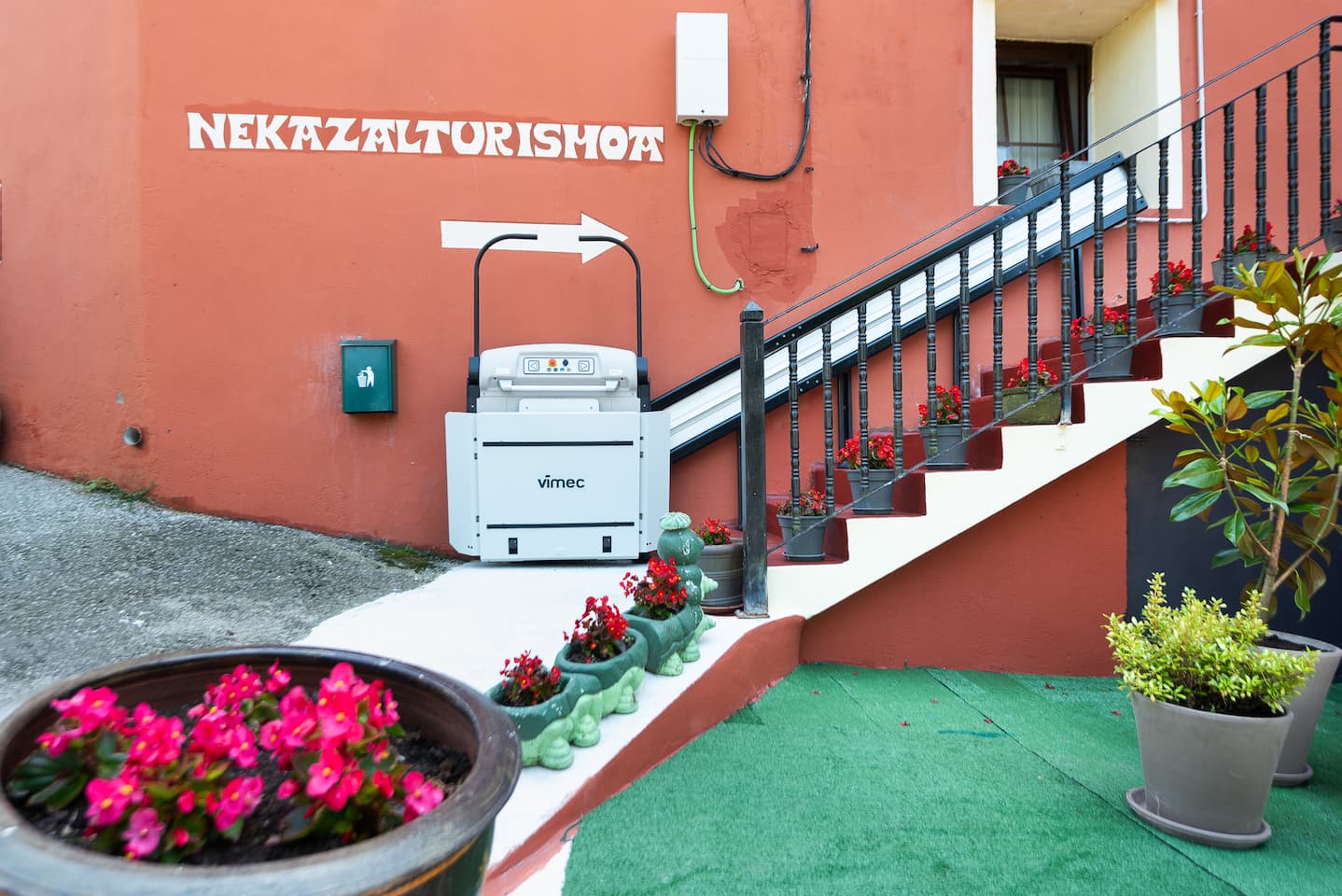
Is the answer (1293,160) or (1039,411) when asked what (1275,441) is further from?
(1293,160)

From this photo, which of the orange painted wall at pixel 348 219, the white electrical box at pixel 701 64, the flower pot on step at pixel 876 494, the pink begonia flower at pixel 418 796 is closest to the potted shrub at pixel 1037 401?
the flower pot on step at pixel 876 494

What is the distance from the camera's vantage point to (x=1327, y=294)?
2.08 meters

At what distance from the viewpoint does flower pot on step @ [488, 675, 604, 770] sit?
1725 mm

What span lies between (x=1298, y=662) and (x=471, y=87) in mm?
3744

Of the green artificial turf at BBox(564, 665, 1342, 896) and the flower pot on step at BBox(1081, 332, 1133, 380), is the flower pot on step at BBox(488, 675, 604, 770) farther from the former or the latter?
the flower pot on step at BBox(1081, 332, 1133, 380)

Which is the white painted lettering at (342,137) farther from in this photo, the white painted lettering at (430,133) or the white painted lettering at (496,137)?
the white painted lettering at (496,137)

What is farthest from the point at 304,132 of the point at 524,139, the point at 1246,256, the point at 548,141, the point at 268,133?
the point at 1246,256

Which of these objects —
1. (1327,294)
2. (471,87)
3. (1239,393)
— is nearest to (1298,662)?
(1239,393)

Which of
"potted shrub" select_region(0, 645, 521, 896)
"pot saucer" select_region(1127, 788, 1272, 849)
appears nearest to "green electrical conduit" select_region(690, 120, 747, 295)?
"pot saucer" select_region(1127, 788, 1272, 849)

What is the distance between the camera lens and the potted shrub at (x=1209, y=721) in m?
1.72

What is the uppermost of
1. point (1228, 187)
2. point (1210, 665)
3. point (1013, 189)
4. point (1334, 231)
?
point (1013, 189)

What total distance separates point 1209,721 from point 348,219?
369cm

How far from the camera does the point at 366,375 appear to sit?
363 cm

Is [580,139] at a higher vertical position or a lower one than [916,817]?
higher
